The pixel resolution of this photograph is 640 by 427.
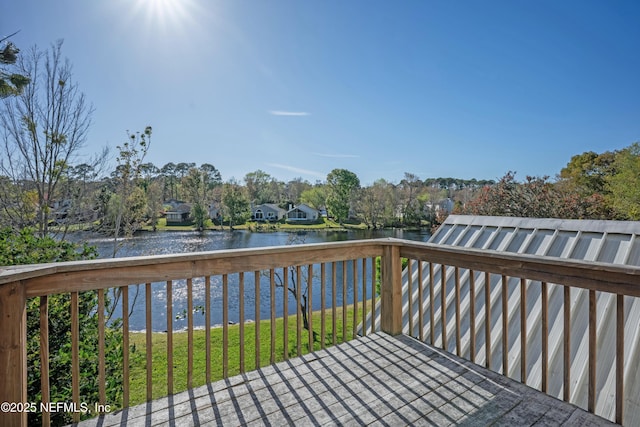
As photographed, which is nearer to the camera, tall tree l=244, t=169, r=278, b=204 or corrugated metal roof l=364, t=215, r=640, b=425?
corrugated metal roof l=364, t=215, r=640, b=425

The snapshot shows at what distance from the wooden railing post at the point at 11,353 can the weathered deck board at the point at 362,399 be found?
0.44 m

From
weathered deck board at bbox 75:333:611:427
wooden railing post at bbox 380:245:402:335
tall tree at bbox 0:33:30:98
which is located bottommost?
weathered deck board at bbox 75:333:611:427

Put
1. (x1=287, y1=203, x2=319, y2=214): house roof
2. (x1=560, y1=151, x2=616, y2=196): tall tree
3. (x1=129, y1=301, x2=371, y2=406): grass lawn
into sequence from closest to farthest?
(x1=129, y1=301, x2=371, y2=406): grass lawn, (x1=560, y1=151, x2=616, y2=196): tall tree, (x1=287, y1=203, x2=319, y2=214): house roof

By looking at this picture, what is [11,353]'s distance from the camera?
55.6 inches

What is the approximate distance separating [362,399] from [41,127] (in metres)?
7.13

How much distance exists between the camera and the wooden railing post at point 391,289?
2.95 m

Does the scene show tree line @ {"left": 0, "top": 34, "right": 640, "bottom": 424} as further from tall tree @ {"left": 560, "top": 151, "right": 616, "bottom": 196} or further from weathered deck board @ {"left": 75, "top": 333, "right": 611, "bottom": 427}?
weathered deck board @ {"left": 75, "top": 333, "right": 611, "bottom": 427}

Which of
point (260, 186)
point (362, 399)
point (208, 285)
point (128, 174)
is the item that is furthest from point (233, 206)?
point (362, 399)

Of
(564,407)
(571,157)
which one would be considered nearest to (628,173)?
(571,157)

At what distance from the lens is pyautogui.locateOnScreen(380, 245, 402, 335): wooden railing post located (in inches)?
116

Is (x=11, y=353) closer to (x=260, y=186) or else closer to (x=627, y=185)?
(x=627, y=185)

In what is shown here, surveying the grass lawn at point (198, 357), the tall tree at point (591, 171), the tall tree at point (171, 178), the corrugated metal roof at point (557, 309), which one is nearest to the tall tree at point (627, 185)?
the tall tree at point (591, 171)

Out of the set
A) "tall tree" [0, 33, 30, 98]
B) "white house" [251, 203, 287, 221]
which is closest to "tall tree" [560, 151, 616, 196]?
"tall tree" [0, 33, 30, 98]

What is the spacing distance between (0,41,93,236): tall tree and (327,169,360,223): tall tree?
3085cm
